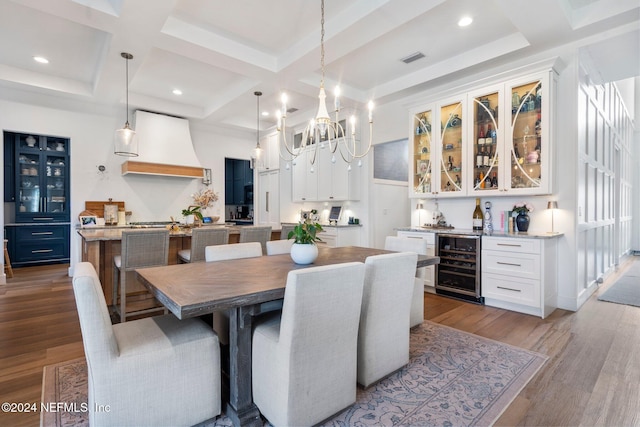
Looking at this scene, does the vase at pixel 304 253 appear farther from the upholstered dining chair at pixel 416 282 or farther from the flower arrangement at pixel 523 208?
the flower arrangement at pixel 523 208

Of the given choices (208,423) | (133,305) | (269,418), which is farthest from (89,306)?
(133,305)

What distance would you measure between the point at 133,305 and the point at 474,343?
3.43 meters

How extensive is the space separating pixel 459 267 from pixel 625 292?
2.33m

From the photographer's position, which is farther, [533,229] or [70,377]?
[533,229]

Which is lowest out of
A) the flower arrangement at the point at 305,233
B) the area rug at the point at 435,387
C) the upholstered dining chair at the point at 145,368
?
the area rug at the point at 435,387

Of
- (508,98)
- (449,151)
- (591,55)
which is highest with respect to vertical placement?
(591,55)

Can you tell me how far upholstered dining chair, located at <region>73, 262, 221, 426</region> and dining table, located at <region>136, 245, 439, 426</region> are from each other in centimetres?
12

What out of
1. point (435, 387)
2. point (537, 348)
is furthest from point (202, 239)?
point (537, 348)

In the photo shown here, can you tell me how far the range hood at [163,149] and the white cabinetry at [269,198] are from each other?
4.84 ft

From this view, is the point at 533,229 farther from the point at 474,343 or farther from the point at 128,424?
the point at 128,424

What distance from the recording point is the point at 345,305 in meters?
1.63

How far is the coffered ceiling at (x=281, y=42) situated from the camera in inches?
113

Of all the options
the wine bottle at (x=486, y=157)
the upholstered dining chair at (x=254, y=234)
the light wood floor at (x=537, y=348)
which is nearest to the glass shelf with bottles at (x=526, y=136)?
the wine bottle at (x=486, y=157)

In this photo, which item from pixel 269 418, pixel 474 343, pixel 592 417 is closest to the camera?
pixel 269 418
